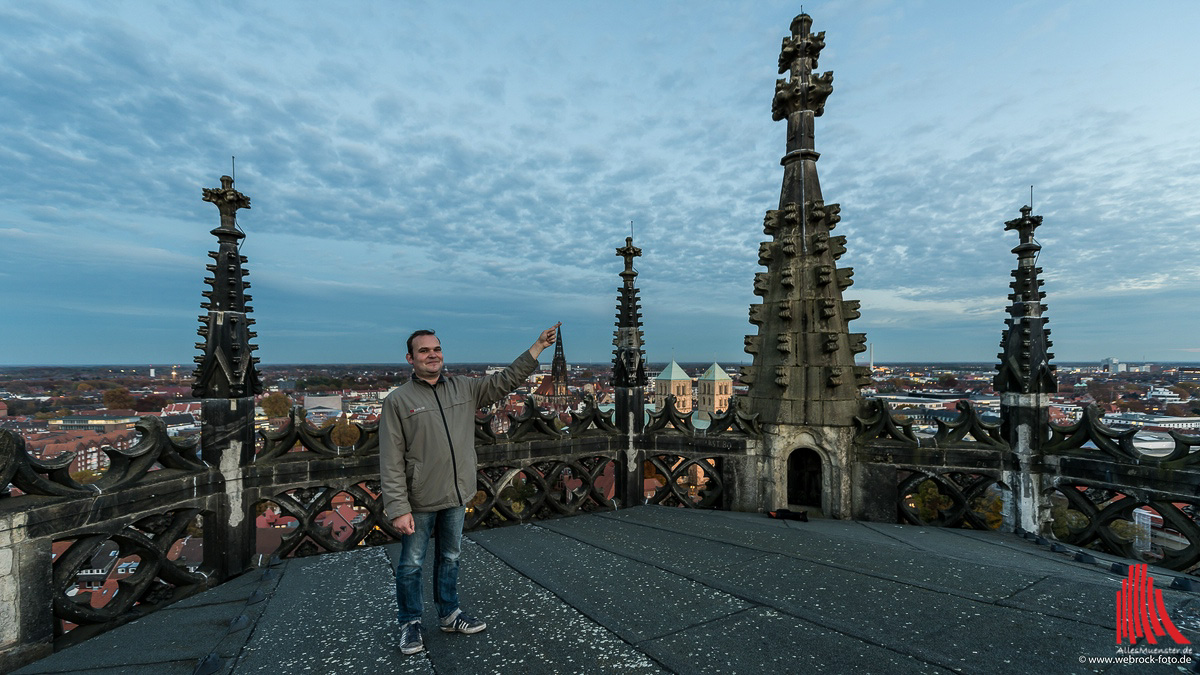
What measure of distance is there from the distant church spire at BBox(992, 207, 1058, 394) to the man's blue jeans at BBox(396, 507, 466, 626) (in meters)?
7.30

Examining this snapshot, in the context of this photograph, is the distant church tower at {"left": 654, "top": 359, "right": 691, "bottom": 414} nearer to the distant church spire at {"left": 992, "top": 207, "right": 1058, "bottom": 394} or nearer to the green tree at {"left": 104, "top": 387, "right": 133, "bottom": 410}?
the green tree at {"left": 104, "top": 387, "right": 133, "bottom": 410}

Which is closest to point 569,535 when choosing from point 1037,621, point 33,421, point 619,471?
point 619,471

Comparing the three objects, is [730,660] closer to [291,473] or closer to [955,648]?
[955,648]

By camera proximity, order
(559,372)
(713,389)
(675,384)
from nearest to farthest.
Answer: (559,372), (675,384), (713,389)

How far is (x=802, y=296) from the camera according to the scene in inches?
294

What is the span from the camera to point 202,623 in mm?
3715

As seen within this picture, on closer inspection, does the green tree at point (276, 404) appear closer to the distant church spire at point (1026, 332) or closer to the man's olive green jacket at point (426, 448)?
the man's olive green jacket at point (426, 448)

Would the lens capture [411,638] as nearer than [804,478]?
Yes

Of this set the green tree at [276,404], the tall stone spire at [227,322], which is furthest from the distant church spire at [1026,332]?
the green tree at [276,404]

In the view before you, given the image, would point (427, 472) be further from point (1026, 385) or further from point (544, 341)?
point (1026, 385)

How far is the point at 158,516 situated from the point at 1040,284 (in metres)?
10.4

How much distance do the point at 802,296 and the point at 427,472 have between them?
6.05 meters

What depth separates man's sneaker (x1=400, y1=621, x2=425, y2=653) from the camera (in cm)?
307

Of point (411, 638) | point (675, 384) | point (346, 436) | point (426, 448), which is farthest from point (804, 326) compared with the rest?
point (675, 384)
